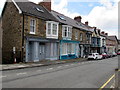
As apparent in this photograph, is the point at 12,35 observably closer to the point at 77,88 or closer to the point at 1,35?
the point at 1,35

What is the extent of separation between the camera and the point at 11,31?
69.8ft

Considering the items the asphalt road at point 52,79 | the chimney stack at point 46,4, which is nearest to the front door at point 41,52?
the chimney stack at point 46,4

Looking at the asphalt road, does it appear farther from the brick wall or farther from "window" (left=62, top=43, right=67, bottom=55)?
"window" (left=62, top=43, right=67, bottom=55)

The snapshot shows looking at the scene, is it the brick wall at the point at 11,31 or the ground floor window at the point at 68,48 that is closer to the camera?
the brick wall at the point at 11,31

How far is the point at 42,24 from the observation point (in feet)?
74.9

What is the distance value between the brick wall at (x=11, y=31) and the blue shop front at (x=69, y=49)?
30.1ft

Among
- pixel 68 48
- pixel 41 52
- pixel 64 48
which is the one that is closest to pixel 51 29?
pixel 41 52

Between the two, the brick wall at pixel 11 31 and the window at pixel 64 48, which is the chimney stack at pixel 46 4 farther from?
the brick wall at pixel 11 31

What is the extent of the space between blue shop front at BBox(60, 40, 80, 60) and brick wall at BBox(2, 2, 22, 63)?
30.1 ft

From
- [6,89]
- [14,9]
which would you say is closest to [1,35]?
[14,9]

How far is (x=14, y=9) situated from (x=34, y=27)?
3.71 metres

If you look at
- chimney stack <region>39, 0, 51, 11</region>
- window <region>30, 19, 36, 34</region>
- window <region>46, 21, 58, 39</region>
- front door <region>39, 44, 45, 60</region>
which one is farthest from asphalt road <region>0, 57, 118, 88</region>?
chimney stack <region>39, 0, 51, 11</region>

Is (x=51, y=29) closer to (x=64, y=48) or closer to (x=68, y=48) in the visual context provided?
(x=64, y=48)

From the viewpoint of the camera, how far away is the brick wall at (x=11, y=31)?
1992cm
